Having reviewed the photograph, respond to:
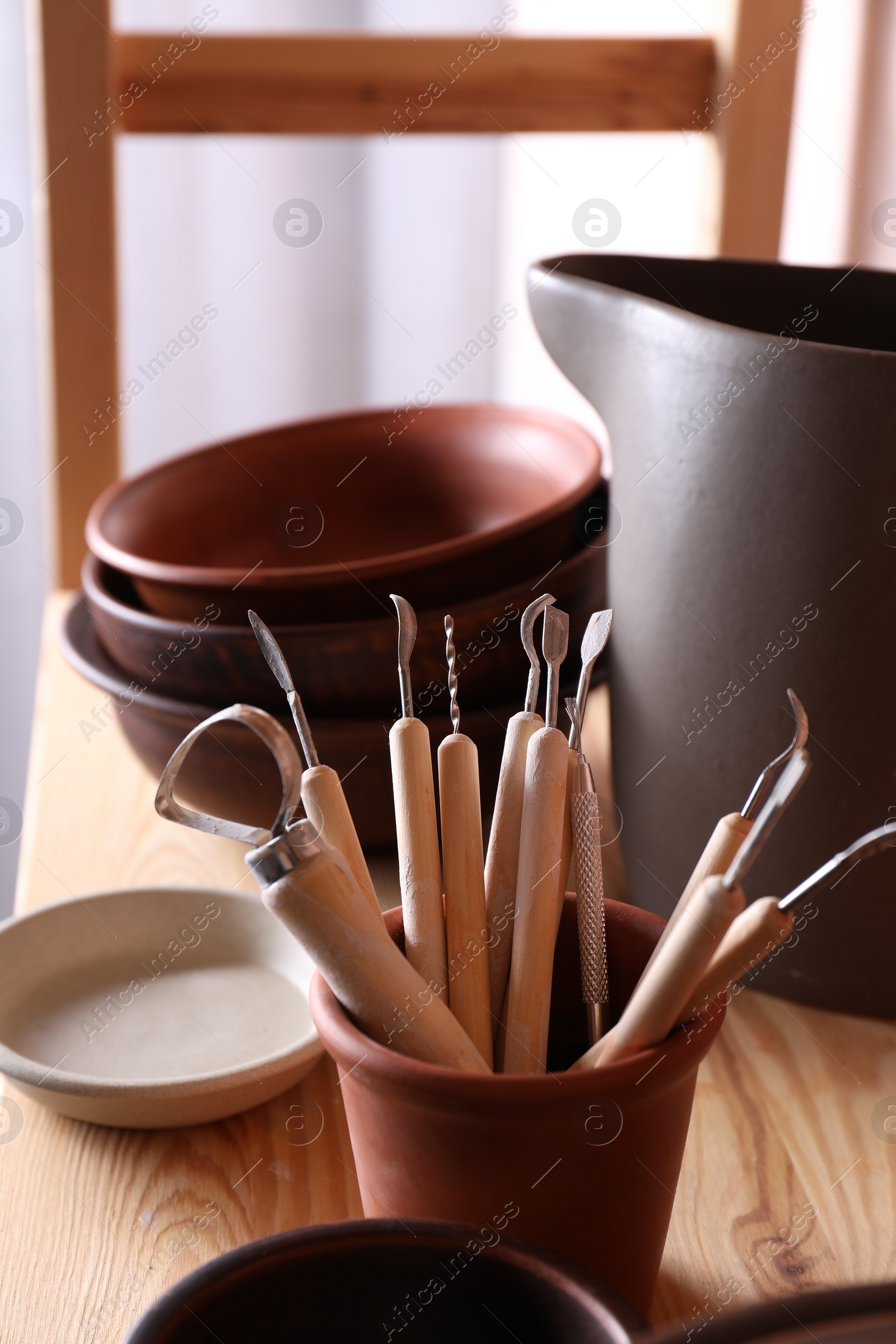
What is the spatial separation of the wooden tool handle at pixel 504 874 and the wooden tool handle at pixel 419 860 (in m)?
0.02

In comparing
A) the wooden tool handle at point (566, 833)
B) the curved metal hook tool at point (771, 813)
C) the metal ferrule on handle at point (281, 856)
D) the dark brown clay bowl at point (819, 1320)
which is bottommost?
the wooden tool handle at point (566, 833)

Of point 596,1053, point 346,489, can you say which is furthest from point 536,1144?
point 346,489

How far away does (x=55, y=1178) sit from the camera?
0.37 metres

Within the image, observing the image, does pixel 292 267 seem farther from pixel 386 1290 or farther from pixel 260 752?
pixel 386 1290

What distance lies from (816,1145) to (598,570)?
0.26 metres

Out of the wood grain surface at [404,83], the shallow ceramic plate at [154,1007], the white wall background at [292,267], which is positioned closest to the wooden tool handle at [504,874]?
the shallow ceramic plate at [154,1007]

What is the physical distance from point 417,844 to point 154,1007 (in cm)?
19

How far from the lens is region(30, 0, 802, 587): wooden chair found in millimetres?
749

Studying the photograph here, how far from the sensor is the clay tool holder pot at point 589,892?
0.30 m

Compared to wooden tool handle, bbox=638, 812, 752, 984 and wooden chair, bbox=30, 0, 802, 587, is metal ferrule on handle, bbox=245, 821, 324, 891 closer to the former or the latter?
wooden tool handle, bbox=638, 812, 752, 984

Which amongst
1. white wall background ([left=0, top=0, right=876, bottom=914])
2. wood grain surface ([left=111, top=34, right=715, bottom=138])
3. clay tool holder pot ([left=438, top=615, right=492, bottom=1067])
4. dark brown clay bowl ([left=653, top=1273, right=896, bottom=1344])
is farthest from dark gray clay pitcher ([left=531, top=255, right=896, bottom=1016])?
white wall background ([left=0, top=0, right=876, bottom=914])

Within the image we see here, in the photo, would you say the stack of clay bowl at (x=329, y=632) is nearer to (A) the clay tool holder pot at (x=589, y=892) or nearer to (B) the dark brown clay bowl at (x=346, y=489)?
(B) the dark brown clay bowl at (x=346, y=489)

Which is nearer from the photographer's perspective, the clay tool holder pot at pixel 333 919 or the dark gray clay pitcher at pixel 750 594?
the clay tool holder pot at pixel 333 919

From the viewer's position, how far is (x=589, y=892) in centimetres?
30
